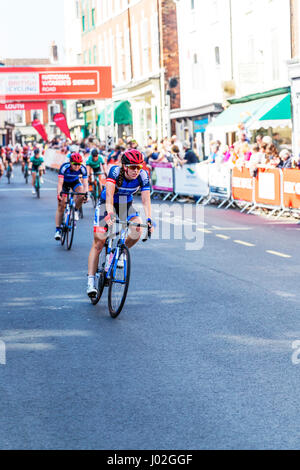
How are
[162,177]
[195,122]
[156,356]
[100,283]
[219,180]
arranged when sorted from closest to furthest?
[156,356], [100,283], [219,180], [162,177], [195,122]

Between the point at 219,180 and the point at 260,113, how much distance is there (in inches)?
277

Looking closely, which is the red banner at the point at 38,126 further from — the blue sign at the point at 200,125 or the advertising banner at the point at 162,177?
the advertising banner at the point at 162,177

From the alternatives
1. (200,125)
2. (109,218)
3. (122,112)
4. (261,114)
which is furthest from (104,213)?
(122,112)

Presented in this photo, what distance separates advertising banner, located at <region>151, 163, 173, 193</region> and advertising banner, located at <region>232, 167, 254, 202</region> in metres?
4.71

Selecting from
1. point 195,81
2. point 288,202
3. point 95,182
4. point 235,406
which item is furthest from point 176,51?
point 235,406

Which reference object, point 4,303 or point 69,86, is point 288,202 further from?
point 69,86

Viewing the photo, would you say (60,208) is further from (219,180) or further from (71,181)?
(219,180)

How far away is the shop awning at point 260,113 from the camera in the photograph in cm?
2836

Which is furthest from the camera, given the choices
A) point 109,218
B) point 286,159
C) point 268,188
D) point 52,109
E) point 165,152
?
point 52,109

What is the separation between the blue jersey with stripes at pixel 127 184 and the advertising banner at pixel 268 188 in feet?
33.0

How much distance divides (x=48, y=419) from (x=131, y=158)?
393 cm

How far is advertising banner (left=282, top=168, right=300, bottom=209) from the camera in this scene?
18.2m

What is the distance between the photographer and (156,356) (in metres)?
7.14

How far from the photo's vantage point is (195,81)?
39531 mm
